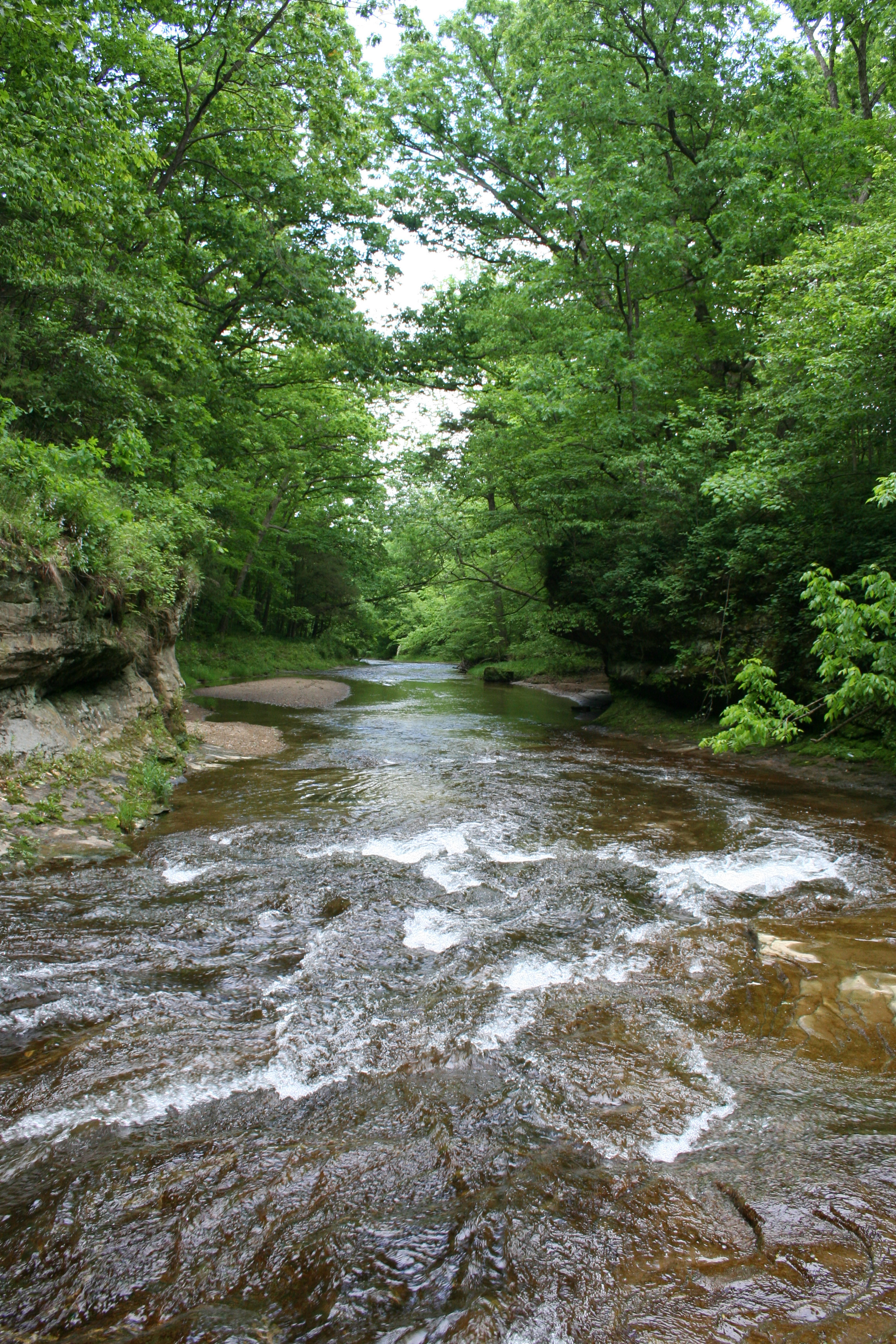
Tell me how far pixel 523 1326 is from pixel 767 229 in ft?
55.2

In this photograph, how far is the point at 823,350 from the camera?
29.2 feet

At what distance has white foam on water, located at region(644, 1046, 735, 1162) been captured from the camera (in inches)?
107

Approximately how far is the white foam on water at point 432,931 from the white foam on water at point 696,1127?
6.10ft

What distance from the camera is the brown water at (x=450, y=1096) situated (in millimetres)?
2059

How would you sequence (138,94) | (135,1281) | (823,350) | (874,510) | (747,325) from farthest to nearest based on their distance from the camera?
1. (747,325)
2. (138,94)
3. (874,510)
4. (823,350)
5. (135,1281)

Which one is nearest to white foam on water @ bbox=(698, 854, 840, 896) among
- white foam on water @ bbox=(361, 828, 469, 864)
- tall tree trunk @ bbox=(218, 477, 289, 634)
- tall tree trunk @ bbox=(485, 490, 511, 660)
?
white foam on water @ bbox=(361, 828, 469, 864)

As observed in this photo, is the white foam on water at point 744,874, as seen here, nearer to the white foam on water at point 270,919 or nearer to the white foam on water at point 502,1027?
the white foam on water at point 502,1027

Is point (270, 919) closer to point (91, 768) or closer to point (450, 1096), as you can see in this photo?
point (450, 1096)

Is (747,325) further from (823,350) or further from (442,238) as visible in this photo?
(442,238)

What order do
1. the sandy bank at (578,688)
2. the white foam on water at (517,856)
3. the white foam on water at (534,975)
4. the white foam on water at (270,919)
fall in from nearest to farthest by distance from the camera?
the white foam on water at (534,975) < the white foam on water at (270,919) < the white foam on water at (517,856) < the sandy bank at (578,688)

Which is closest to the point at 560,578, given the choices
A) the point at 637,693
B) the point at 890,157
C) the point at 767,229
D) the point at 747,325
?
the point at 637,693

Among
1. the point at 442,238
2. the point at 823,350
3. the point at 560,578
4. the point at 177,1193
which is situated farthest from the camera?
the point at 442,238

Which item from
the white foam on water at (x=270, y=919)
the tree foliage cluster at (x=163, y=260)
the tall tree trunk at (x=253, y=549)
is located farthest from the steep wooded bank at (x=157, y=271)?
the tall tree trunk at (x=253, y=549)

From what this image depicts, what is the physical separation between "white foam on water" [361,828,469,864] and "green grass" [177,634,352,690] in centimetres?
1473
